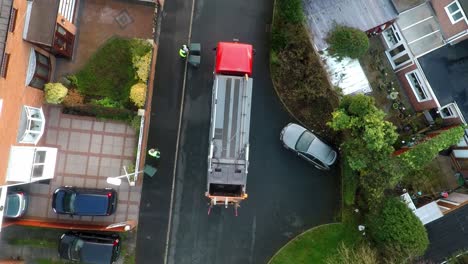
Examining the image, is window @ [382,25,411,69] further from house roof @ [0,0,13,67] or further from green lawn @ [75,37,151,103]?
house roof @ [0,0,13,67]

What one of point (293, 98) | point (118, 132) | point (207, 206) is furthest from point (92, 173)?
point (293, 98)

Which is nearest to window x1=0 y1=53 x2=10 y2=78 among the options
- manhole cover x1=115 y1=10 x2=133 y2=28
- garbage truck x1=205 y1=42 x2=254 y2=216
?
manhole cover x1=115 y1=10 x2=133 y2=28

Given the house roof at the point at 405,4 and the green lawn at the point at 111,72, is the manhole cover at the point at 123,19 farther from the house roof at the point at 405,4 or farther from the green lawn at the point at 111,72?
the house roof at the point at 405,4

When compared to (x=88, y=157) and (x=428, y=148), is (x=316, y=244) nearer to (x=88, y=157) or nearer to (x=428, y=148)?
(x=428, y=148)

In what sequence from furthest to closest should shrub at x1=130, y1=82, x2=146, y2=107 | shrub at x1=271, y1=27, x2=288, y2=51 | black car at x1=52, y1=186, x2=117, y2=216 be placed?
shrub at x1=271, y1=27, x2=288, y2=51 < shrub at x1=130, y1=82, x2=146, y2=107 < black car at x1=52, y1=186, x2=117, y2=216

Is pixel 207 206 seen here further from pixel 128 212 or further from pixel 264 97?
pixel 264 97

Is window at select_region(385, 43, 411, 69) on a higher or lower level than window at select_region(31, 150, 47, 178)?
higher
